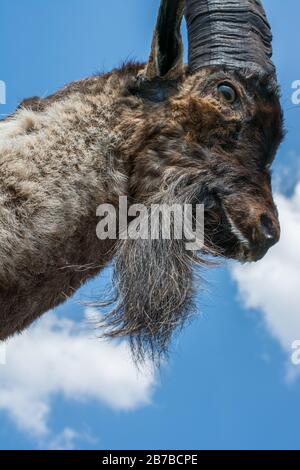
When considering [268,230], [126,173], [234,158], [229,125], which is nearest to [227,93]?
[229,125]

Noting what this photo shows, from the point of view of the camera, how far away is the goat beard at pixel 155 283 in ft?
17.3

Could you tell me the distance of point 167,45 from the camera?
5297 millimetres

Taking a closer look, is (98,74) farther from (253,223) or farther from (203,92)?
(253,223)

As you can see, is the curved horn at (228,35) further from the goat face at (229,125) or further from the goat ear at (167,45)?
the goat ear at (167,45)

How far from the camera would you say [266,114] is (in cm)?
531

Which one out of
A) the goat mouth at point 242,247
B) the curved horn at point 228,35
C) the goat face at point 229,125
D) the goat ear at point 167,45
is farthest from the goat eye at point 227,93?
the goat mouth at point 242,247

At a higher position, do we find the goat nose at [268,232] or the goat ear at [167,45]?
the goat ear at [167,45]

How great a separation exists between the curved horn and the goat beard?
104 centimetres

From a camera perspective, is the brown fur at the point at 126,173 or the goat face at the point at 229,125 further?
the goat face at the point at 229,125

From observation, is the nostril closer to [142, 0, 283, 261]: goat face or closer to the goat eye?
[142, 0, 283, 261]: goat face

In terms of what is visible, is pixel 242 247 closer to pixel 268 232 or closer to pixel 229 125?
pixel 268 232

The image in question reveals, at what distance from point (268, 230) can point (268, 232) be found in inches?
0.6

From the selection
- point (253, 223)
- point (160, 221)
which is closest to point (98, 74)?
point (160, 221)

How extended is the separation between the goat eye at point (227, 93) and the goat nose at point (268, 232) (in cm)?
89
